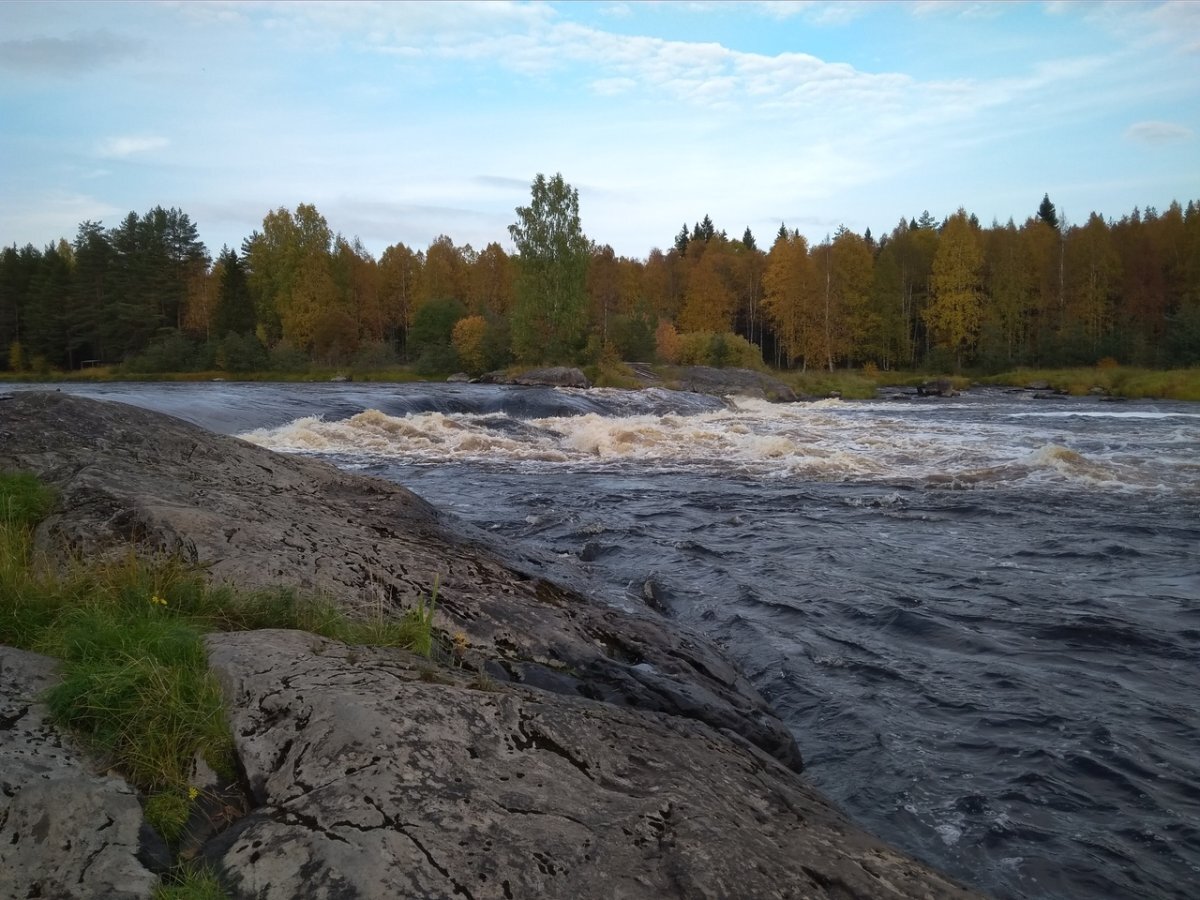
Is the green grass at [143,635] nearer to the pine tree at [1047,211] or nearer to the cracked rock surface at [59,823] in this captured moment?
the cracked rock surface at [59,823]

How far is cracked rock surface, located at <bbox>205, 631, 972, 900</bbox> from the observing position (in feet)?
7.41

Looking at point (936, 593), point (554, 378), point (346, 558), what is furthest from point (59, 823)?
point (554, 378)

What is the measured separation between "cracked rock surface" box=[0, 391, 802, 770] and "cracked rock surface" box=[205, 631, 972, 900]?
1045 millimetres

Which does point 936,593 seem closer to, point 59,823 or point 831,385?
point 59,823

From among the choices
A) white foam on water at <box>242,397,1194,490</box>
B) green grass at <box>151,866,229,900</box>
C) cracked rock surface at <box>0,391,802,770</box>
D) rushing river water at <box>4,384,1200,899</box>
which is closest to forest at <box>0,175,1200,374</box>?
white foam on water at <box>242,397,1194,490</box>

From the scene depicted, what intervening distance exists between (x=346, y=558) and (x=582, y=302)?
40047 millimetres

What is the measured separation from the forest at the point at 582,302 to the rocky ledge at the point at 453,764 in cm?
3829

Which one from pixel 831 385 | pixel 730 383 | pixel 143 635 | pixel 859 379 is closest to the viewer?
pixel 143 635

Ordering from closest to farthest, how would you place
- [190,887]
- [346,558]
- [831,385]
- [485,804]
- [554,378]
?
1. [190,887]
2. [485,804]
3. [346,558]
4. [554,378]
5. [831,385]

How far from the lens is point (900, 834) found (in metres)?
3.93

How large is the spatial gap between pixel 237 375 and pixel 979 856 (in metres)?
50.3

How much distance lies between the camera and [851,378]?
4756cm

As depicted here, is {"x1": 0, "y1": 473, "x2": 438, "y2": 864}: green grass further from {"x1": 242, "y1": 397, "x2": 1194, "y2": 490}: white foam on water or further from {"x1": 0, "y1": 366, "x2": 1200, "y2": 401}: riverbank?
{"x1": 0, "y1": 366, "x2": 1200, "y2": 401}: riverbank

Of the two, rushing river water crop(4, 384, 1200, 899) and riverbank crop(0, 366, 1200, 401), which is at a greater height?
riverbank crop(0, 366, 1200, 401)
